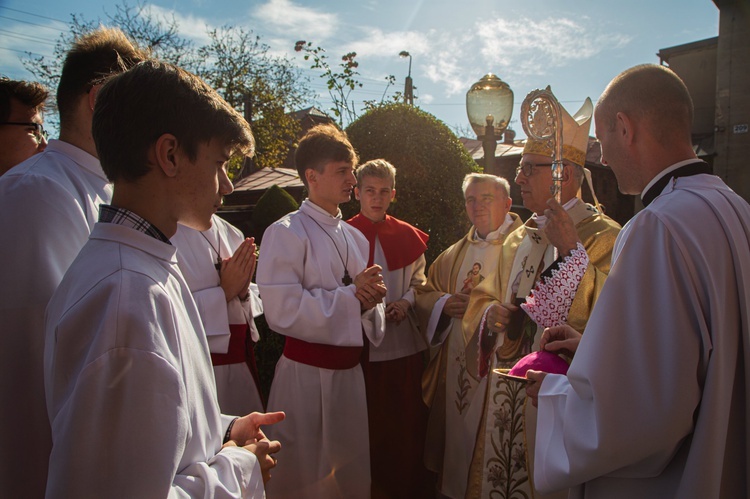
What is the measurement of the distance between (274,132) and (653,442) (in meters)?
23.5

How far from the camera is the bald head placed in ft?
6.39

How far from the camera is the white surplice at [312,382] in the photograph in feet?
10.9

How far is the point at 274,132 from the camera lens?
23.7m

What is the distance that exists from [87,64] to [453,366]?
3337mm

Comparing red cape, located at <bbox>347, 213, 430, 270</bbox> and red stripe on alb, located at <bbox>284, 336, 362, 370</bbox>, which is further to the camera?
red cape, located at <bbox>347, 213, 430, 270</bbox>

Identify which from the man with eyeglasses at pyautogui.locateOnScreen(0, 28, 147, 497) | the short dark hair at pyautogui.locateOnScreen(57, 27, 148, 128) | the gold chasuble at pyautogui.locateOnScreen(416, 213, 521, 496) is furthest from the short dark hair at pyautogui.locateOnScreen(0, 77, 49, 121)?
the gold chasuble at pyautogui.locateOnScreen(416, 213, 521, 496)

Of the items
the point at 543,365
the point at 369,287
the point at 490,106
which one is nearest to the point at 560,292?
the point at 543,365

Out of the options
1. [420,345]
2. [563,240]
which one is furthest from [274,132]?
[563,240]

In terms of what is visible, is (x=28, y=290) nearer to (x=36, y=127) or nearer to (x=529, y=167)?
(x=36, y=127)

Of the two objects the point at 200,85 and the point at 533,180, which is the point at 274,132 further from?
the point at 200,85

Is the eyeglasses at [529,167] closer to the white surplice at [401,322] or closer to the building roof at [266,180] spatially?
the white surplice at [401,322]

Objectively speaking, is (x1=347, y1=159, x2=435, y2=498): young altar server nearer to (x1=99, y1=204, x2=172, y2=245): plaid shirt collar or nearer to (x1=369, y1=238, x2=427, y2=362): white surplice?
(x1=369, y1=238, x2=427, y2=362): white surplice

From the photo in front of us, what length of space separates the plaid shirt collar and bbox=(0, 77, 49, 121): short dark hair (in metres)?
1.51

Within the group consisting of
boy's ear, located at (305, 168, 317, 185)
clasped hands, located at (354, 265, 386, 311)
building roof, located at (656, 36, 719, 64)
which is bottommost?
clasped hands, located at (354, 265, 386, 311)
